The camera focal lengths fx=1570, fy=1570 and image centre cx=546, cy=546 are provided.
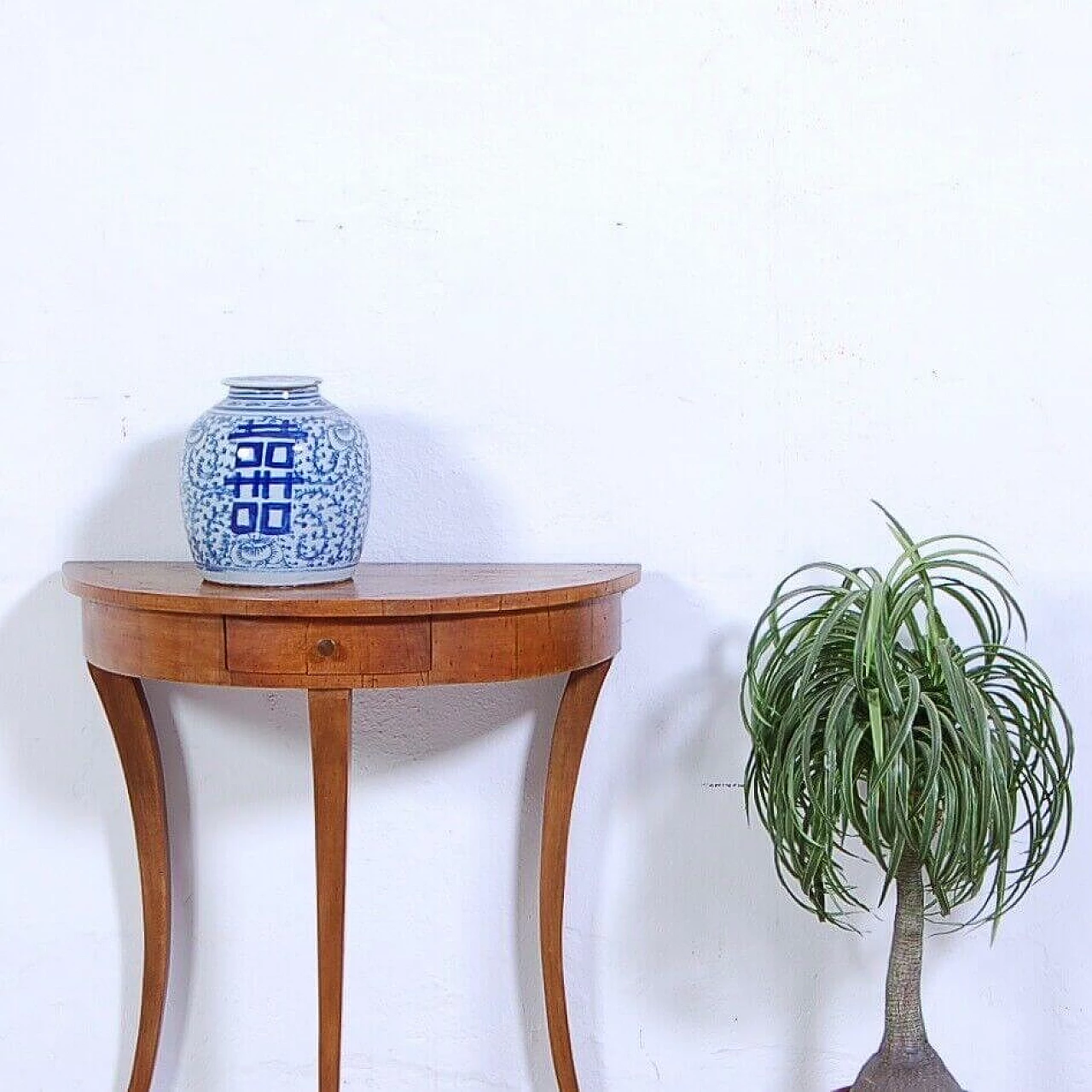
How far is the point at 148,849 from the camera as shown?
219 centimetres

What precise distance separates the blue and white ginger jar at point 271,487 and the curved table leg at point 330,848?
0.17 meters

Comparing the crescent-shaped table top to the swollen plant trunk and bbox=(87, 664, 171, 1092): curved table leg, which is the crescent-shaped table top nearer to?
bbox=(87, 664, 171, 1092): curved table leg

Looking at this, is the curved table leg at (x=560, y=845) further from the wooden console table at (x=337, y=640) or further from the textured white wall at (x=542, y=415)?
the textured white wall at (x=542, y=415)

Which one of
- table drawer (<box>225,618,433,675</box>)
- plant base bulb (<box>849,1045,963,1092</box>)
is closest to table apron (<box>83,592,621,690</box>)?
table drawer (<box>225,618,433,675</box>)

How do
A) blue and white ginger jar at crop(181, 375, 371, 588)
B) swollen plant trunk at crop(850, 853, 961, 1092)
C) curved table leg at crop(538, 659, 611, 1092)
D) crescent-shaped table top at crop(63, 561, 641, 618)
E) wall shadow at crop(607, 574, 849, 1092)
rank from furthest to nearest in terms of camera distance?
wall shadow at crop(607, 574, 849, 1092) < curved table leg at crop(538, 659, 611, 1092) < swollen plant trunk at crop(850, 853, 961, 1092) < blue and white ginger jar at crop(181, 375, 371, 588) < crescent-shaped table top at crop(63, 561, 641, 618)

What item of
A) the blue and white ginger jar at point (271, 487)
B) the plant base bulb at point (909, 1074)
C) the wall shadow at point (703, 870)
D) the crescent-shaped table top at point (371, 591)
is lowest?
the plant base bulb at point (909, 1074)

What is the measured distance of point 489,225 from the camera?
218 centimetres

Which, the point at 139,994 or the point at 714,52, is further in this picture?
the point at 139,994

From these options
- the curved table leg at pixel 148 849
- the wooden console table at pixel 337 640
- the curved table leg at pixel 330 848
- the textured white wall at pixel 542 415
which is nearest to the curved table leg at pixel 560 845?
the wooden console table at pixel 337 640

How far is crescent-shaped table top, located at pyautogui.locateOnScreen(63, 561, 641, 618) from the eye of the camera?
1.76 meters

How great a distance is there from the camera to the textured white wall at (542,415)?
2158 millimetres

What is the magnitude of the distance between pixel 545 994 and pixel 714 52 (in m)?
1.34

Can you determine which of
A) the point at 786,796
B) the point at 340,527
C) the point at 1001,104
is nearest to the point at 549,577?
the point at 340,527

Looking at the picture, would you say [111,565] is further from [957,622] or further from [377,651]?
[957,622]
